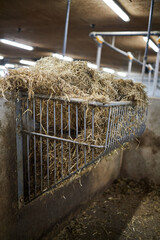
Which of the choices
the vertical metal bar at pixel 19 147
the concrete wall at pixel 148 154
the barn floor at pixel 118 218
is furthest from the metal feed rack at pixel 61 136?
the concrete wall at pixel 148 154

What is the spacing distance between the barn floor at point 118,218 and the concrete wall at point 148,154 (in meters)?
0.24

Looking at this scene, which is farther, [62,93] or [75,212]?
[75,212]

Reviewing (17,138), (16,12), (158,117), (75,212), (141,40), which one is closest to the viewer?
(17,138)

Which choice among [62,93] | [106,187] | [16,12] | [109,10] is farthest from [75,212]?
[16,12]

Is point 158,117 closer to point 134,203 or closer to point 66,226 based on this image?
point 134,203

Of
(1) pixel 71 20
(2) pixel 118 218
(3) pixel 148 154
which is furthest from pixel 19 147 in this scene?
(1) pixel 71 20

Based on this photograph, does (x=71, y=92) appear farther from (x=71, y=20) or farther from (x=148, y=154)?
(x=71, y=20)

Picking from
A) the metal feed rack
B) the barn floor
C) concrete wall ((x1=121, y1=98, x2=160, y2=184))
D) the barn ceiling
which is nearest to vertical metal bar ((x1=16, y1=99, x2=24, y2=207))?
the metal feed rack

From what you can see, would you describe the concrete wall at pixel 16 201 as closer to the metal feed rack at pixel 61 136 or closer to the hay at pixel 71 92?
the metal feed rack at pixel 61 136

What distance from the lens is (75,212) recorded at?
2838 millimetres

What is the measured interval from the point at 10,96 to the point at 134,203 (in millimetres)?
2585

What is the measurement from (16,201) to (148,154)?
8.63 feet

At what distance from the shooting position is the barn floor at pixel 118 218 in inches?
99.4

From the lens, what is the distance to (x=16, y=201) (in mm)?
1801
